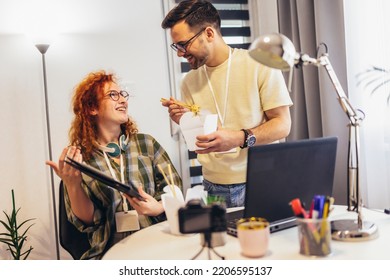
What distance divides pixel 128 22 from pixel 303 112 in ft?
2.54

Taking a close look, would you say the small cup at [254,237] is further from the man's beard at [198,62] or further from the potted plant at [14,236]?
the potted plant at [14,236]

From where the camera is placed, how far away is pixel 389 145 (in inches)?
52.7

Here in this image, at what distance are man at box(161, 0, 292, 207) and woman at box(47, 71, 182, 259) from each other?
0.18 metres

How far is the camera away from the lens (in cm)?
71

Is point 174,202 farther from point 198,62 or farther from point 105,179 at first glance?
point 198,62

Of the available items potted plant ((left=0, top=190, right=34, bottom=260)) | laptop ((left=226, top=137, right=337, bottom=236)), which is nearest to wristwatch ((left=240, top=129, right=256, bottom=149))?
laptop ((left=226, top=137, right=337, bottom=236))

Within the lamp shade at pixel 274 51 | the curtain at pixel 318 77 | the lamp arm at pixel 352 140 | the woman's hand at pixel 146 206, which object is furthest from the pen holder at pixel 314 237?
the curtain at pixel 318 77

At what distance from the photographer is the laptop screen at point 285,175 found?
845 millimetres

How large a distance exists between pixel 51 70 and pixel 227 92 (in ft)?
2.14

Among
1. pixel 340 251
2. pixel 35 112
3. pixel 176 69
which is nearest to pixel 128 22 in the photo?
→ pixel 176 69

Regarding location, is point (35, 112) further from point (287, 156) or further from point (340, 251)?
point (340, 251)

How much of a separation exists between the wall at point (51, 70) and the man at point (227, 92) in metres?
0.33

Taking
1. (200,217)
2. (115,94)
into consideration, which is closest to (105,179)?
(200,217)

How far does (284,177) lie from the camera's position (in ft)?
2.88
